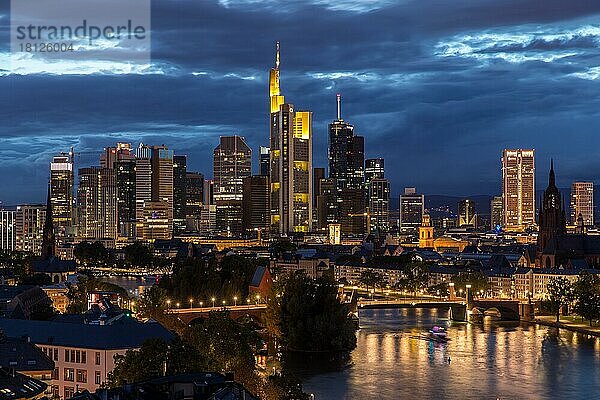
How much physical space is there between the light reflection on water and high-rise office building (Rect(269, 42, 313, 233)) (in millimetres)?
108970

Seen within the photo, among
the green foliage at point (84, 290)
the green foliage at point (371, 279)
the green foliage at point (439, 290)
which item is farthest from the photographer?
the green foliage at point (371, 279)

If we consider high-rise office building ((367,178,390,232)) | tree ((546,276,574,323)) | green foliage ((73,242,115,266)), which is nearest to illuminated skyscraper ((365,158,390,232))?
high-rise office building ((367,178,390,232))

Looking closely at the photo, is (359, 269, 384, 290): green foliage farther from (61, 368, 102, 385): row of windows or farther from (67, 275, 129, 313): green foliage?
(61, 368, 102, 385): row of windows

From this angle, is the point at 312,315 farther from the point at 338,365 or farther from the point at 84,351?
→ the point at 84,351

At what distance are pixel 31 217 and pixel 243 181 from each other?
43.3m

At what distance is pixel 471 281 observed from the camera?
229ft

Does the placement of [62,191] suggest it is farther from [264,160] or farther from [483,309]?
[483,309]

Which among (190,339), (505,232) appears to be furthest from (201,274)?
(505,232)

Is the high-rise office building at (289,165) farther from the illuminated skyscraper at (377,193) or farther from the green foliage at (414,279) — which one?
the green foliage at (414,279)

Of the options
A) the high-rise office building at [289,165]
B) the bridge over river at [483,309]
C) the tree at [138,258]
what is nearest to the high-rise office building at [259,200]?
the high-rise office building at [289,165]

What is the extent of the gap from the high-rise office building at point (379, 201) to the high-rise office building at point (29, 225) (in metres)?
65.8

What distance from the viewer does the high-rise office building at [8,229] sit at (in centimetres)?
13662

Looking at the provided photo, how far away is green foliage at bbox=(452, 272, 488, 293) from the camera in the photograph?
227ft

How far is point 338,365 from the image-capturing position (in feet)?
126
